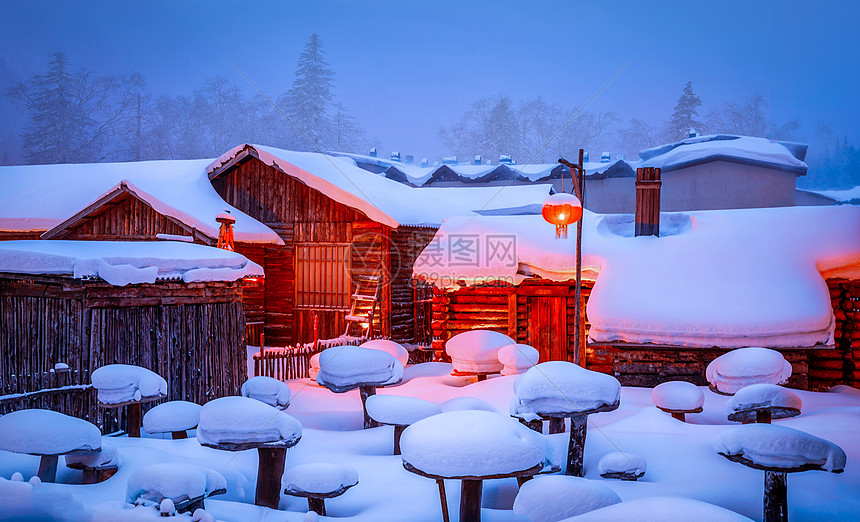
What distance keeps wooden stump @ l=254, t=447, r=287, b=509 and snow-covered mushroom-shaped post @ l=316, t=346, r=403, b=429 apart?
2686 millimetres

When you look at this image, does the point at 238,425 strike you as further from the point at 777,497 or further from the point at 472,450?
the point at 777,497

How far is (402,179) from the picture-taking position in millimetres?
31625

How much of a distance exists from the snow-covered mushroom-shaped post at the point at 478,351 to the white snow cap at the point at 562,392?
5137 mm

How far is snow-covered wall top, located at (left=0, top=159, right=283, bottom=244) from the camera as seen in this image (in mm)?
15688

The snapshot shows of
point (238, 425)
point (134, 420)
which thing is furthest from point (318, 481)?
point (134, 420)

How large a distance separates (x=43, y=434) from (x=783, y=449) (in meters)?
6.97

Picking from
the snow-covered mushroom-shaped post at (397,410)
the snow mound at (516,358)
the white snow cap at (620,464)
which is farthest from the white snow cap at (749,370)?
the snow-covered mushroom-shaped post at (397,410)

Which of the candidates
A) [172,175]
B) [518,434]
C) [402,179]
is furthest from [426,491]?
[402,179]

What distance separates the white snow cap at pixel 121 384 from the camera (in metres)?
6.65

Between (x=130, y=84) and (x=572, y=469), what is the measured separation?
224 feet

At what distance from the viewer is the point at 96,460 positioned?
17.9ft

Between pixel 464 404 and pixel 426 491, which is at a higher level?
pixel 464 404

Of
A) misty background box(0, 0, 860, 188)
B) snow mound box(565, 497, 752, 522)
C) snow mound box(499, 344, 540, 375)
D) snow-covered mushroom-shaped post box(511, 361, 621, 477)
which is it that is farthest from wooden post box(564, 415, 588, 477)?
misty background box(0, 0, 860, 188)

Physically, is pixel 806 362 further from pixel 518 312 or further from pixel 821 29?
pixel 821 29
